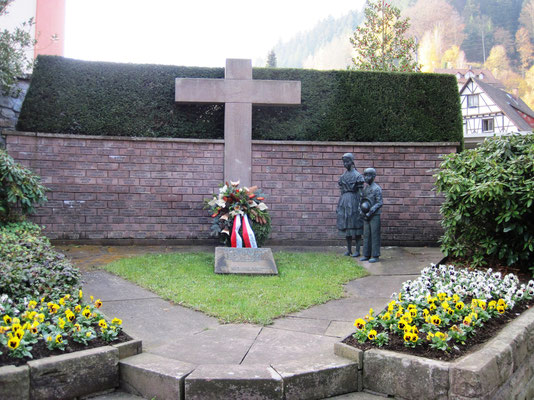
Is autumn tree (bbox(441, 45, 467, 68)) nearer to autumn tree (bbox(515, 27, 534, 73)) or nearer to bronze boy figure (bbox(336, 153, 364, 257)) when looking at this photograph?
autumn tree (bbox(515, 27, 534, 73))

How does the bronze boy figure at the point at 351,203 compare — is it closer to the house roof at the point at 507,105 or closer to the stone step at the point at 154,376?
the stone step at the point at 154,376

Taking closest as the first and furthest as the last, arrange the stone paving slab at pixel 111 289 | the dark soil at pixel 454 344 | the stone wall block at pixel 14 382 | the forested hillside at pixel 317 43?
the stone wall block at pixel 14 382 → the dark soil at pixel 454 344 → the stone paving slab at pixel 111 289 → the forested hillside at pixel 317 43

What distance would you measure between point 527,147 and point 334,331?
11.5ft

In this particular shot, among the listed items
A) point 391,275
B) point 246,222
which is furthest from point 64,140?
point 391,275

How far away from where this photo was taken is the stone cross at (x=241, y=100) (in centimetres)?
900

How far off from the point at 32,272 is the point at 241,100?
5.60m

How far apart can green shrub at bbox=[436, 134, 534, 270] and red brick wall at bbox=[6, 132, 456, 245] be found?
9.93 feet

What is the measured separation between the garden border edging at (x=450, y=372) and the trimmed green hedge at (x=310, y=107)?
6391 mm

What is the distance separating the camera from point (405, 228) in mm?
9242

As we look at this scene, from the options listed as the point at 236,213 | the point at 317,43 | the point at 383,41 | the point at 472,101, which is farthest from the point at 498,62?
the point at 236,213

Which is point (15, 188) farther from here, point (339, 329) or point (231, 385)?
point (231, 385)

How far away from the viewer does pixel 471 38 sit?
185ft

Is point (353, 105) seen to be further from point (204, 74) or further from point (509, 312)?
point (509, 312)

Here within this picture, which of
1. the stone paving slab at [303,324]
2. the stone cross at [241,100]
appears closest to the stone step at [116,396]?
the stone paving slab at [303,324]
